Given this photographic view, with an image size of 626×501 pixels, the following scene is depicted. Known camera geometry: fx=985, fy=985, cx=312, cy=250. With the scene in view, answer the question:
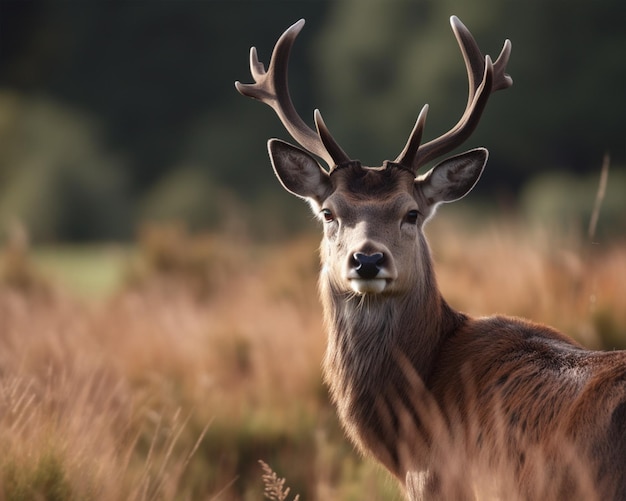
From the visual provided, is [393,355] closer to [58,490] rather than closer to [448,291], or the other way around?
[58,490]

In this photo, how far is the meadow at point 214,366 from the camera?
15.2 ft

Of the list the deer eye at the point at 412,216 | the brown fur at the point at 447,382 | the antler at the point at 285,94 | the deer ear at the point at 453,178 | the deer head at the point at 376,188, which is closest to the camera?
the brown fur at the point at 447,382

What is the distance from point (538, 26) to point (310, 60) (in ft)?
29.6

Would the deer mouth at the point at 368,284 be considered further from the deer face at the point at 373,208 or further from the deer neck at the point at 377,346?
the deer neck at the point at 377,346

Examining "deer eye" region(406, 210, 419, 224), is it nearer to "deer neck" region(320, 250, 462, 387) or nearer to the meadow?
"deer neck" region(320, 250, 462, 387)

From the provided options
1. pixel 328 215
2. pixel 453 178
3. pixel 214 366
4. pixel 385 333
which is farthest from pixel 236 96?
pixel 385 333

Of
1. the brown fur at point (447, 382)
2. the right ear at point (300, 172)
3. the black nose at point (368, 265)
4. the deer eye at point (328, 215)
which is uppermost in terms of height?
the right ear at point (300, 172)

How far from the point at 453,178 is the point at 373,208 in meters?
0.64

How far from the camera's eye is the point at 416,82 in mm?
27812

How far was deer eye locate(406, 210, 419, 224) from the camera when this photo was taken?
4.82m

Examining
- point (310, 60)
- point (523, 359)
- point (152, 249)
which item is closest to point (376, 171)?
point (523, 359)

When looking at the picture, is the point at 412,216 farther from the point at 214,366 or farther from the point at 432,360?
the point at 214,366

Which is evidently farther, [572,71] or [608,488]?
[572,71]

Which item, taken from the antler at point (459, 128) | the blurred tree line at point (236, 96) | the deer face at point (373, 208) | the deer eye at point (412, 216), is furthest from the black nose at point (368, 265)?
the blurred tree line at point (236, 96)
